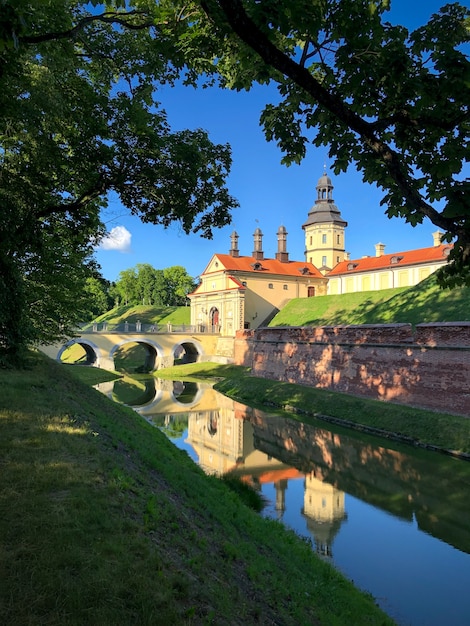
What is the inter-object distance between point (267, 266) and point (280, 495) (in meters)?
43.6

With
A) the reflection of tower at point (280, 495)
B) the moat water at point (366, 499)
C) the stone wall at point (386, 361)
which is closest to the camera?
the moat water at point (366, 499)

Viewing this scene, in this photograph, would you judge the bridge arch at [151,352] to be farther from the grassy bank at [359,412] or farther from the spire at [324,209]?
the spire at [324,209]

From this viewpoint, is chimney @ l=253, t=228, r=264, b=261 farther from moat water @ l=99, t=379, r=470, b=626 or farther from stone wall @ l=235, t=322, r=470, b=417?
moat water @ l=99, t=379, r=470, b=626

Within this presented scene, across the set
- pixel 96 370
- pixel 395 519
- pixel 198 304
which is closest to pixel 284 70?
pixel 395 519

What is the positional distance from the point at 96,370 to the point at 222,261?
66.3 ft

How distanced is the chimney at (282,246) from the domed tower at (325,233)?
178 inches

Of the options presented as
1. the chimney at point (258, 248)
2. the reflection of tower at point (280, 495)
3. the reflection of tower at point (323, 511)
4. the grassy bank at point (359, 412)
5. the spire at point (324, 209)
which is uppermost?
A: the spire at point (324, 209)

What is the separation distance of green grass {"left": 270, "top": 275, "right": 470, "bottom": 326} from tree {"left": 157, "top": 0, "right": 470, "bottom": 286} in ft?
24.9

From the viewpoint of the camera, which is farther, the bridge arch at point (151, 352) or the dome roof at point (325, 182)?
the dome roof at point (325, 182)

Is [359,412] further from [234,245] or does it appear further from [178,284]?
[178,284]

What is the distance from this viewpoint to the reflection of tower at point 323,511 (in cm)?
951

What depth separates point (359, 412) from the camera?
20.2 metres

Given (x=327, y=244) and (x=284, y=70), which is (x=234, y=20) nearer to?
(x=284, y=70)

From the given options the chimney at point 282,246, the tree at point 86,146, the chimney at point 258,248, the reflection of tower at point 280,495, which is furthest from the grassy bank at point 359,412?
the chimney at point 282,246
